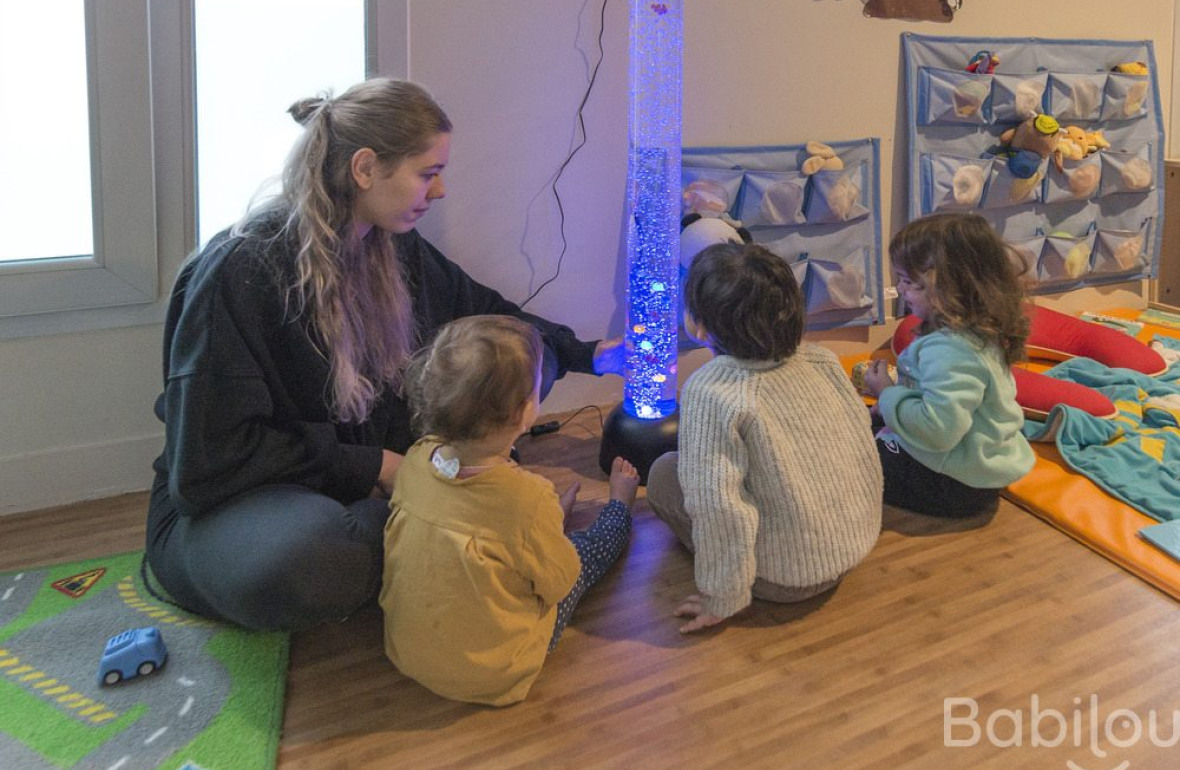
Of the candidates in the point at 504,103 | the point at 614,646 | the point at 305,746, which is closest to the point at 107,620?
the point at 305,746

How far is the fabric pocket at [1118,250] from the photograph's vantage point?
9.85 ft

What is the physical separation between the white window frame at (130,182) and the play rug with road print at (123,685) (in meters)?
0.51

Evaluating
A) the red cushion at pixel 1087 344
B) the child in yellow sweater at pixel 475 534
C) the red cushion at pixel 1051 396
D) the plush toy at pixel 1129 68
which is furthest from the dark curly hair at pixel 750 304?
the plush toy at pixel 1129 68

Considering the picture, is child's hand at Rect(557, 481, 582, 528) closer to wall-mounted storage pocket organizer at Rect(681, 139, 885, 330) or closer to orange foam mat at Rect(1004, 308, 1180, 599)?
wall-mounted storage pocket organizer at Rect(681, 139, 885, 330)

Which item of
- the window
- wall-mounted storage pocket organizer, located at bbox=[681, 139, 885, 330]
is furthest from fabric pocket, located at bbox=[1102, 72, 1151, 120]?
the window

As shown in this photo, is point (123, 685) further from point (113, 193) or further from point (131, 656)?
point (113, 193)

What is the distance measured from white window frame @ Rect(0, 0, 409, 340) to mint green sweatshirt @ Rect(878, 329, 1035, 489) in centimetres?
125

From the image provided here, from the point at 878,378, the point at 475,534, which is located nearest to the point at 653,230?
the point at 878,378

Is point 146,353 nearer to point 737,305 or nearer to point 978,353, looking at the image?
point 737,305

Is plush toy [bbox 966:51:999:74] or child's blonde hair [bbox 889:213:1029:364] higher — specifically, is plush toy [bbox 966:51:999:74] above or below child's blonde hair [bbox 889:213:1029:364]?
above

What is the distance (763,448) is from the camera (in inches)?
57.1

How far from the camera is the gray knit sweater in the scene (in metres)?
1.46

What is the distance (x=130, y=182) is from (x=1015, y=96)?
89.8 inches

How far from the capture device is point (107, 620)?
59.6 inches
